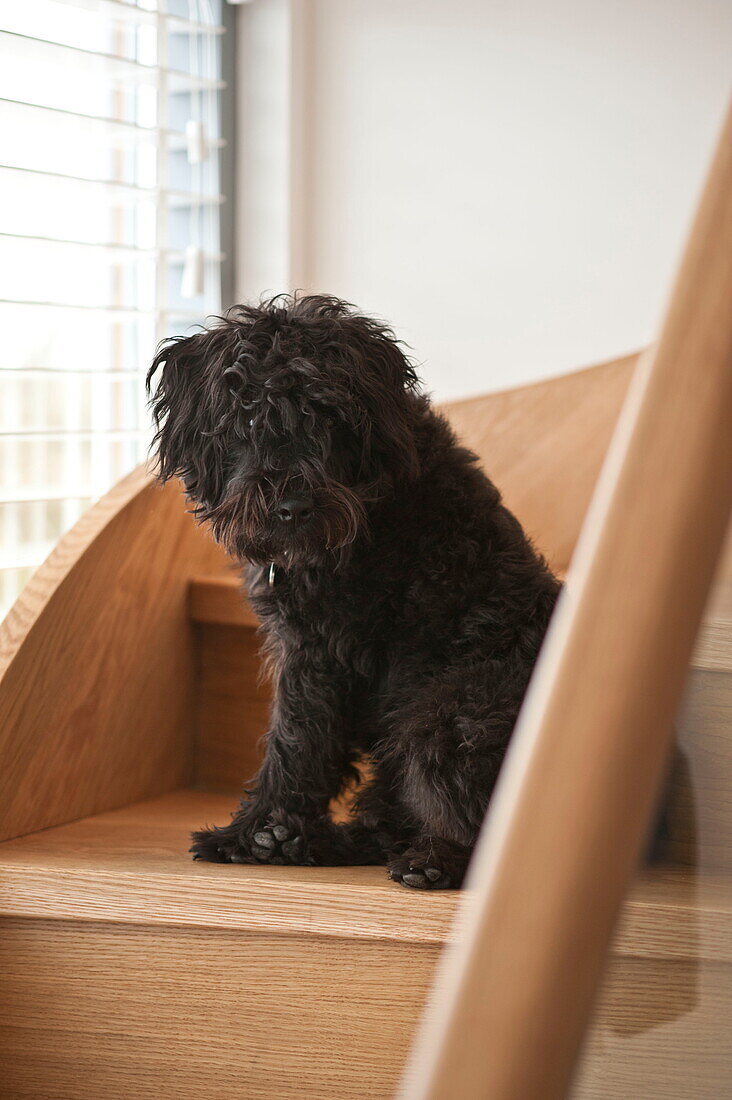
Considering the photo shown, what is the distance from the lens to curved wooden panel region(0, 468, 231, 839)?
1.50 m

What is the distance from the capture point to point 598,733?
19.9 inches

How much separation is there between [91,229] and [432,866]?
65.7 inches

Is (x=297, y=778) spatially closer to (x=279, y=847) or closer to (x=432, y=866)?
(x=279, y=847)

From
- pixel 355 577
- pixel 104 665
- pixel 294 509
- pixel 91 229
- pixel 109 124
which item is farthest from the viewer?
pixel 91 229

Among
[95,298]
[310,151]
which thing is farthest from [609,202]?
[95,298]

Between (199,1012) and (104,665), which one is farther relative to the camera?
(104,665)

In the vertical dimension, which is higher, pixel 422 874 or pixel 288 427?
pixel 288 427

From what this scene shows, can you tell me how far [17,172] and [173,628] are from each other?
3.07 ft

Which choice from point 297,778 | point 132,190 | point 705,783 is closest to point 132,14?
point 132,190

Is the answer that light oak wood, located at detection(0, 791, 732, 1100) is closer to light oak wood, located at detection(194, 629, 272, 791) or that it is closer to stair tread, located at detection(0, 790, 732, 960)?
stair tread, located at detection(0, 790, 732, 960)

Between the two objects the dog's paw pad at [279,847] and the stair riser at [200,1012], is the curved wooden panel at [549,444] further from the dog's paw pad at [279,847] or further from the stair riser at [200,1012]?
the stair riser at [200,1012]

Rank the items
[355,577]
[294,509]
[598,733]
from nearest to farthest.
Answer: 1. [598,733]
2. [294,509]
3. [355,577]

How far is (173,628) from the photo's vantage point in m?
1.82

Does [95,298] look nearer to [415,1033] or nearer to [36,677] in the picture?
[36,677]
